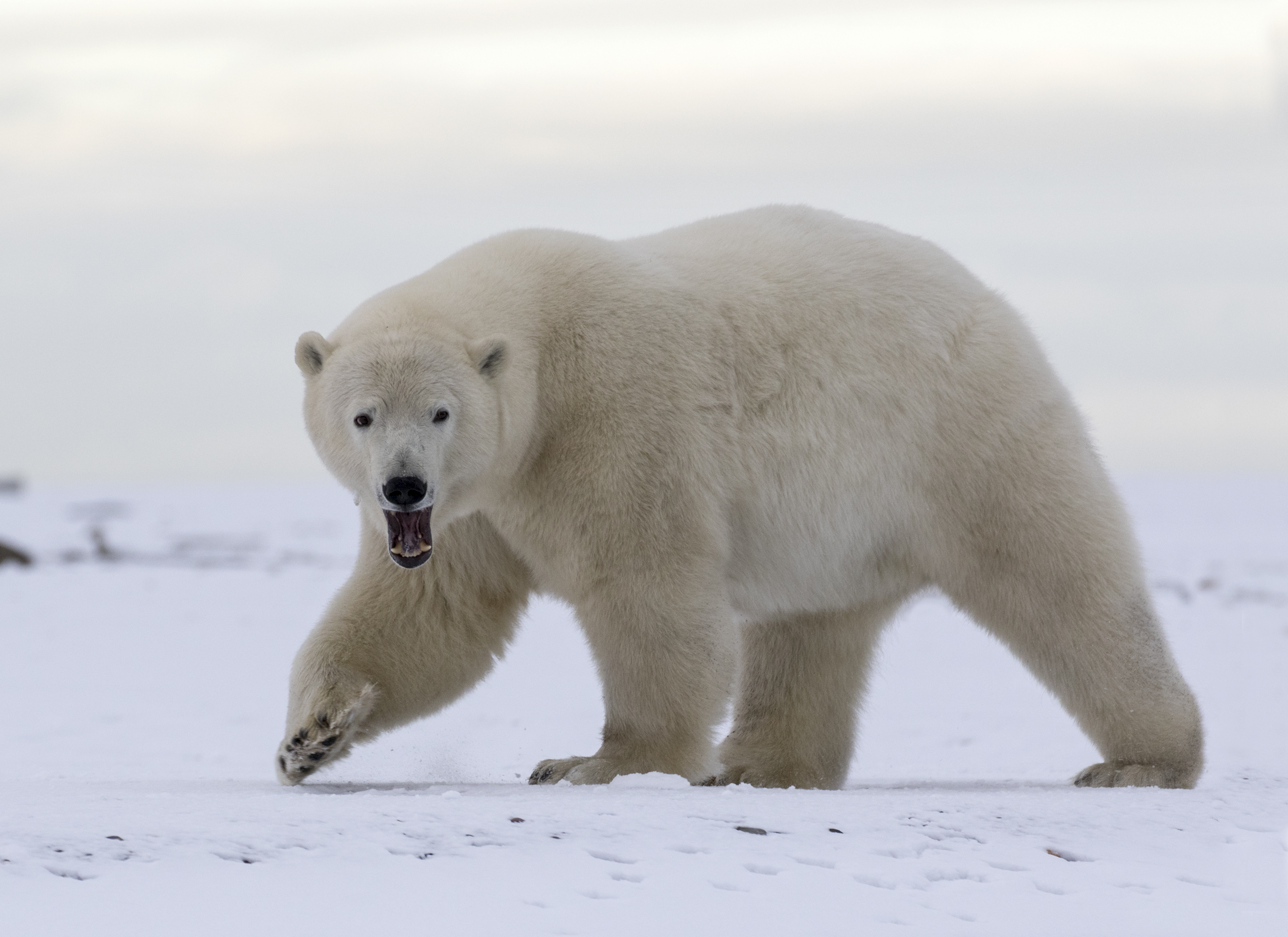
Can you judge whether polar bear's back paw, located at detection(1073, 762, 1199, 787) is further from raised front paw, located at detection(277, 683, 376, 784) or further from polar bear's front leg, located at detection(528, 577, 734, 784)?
raised front paw, located at detection(277, 683, 376, 784)

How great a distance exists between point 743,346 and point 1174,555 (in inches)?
670

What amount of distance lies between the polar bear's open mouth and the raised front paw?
0.52m

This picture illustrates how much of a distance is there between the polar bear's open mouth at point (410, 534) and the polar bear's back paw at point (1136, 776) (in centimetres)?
226

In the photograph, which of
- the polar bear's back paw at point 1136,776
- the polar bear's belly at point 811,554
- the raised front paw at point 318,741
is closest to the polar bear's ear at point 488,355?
the polar bear's belly at point 811,554

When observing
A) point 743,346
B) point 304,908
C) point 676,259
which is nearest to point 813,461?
point 743,346

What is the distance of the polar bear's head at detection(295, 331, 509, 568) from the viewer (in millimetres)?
4129

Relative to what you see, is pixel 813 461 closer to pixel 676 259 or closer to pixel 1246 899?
pixel 676 259

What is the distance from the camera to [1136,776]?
4.84 m

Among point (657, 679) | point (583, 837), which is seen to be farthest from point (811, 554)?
point (583, 837)

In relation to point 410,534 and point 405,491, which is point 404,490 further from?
point 410,534

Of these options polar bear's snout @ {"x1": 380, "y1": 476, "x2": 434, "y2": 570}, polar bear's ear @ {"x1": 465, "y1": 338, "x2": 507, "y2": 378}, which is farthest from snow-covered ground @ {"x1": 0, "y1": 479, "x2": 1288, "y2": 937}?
polar bear's ear @ {"x1": 465, "y1": 338, "x2": 507, "y2": 378}

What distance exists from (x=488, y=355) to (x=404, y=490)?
0.51 metres

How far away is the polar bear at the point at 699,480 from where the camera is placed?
439cm

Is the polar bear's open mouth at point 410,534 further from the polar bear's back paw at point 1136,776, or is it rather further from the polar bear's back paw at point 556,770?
the polar bear's back paw at point 1136,776
